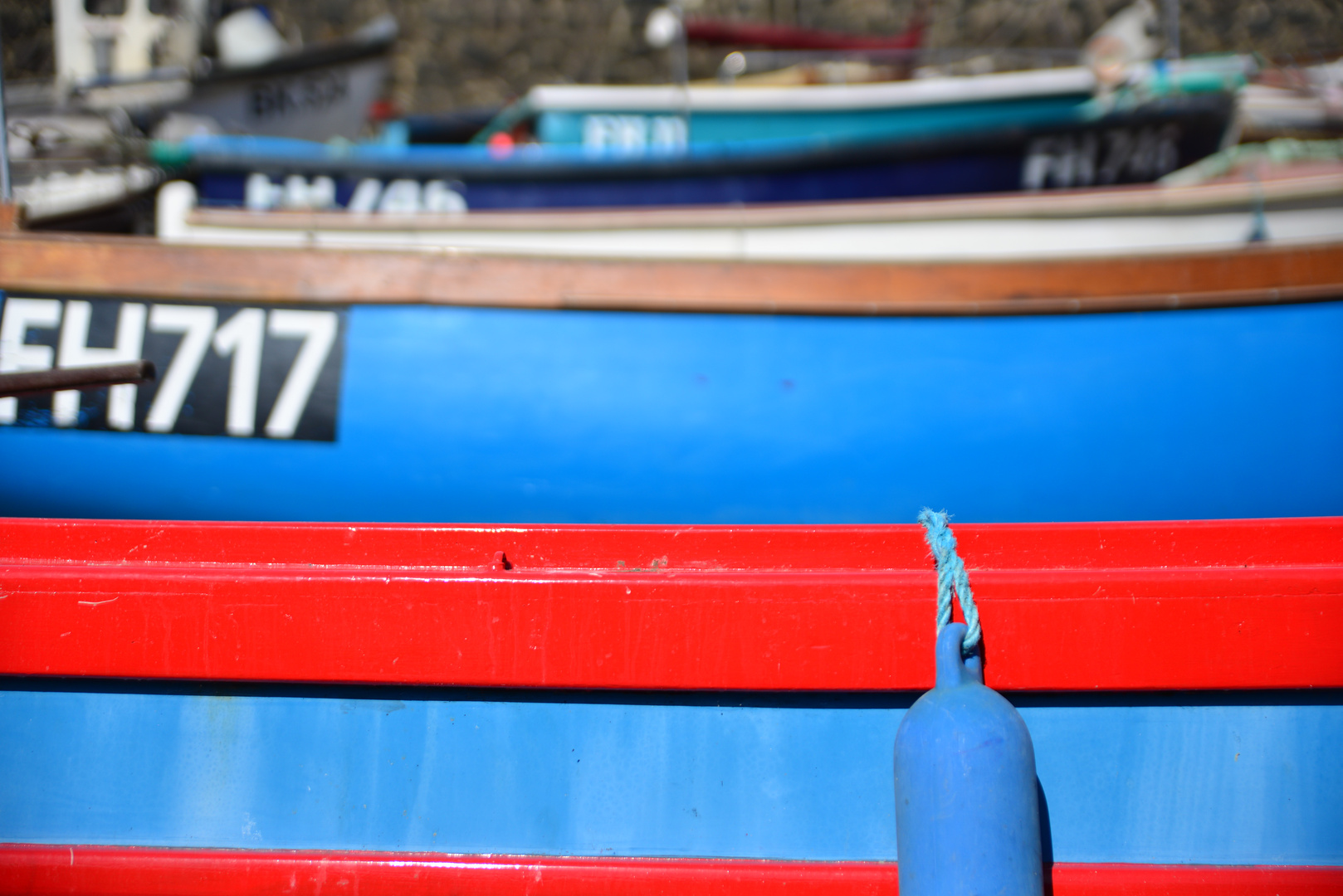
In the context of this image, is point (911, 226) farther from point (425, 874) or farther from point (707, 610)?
Result: point (425, 874)

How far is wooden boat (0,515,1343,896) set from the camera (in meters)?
0.94

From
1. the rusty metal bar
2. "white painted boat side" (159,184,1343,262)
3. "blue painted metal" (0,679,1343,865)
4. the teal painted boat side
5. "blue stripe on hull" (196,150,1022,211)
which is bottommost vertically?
"blue painted metal" (0,679,1343,865)

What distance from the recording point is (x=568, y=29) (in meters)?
8.95

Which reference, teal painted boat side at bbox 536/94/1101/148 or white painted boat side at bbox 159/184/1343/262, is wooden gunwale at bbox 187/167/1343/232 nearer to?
white painted boat side at bbox 159/184/1343/262

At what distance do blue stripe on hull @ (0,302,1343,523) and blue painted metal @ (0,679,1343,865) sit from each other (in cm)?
110

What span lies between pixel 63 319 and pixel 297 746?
1.42 meters

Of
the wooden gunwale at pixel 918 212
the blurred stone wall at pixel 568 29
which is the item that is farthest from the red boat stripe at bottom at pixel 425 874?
the blurred stone wall at pixel 568 29

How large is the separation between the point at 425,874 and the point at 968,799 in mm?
576

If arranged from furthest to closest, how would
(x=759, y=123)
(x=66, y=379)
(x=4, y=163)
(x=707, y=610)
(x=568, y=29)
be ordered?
(x=568, y=29), (x=759, y=123), (x=4, y=163), (x=66, y=379), (x=707, y=610)

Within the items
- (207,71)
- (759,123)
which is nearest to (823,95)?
(759,123)

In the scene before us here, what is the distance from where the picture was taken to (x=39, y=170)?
9.82ft

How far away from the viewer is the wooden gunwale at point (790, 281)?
1.96 meters

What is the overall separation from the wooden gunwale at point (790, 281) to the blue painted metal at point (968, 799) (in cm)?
127

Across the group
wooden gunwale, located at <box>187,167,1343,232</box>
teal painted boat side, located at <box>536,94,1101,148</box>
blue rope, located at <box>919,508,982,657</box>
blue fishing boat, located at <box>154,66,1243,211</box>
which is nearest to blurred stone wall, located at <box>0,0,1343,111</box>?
teal painted boat side, located at <box>536,94,1101,148</box>
